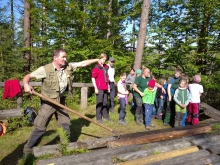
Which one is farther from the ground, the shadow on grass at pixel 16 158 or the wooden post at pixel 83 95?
the wooden post at pixel 83 95

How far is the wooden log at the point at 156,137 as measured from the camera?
4017 millimetres

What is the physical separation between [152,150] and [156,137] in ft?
2.89

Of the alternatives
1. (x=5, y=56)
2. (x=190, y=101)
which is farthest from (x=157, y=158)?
(x=5, y=56)

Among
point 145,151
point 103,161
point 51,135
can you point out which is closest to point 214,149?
point 145,151

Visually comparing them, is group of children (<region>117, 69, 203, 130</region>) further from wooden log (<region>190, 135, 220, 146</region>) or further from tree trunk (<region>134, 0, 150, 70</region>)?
tree trunk (<region>134, 0, 150, 70</region>)

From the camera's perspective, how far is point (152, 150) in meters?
3.69

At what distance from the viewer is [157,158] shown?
3449 mm

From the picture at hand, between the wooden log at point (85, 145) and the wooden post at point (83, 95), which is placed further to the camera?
the wooden post at point (83, 95)

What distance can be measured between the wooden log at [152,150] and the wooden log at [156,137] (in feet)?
1.63

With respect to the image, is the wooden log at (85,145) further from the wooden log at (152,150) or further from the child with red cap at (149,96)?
the child with red cap at (149,96)

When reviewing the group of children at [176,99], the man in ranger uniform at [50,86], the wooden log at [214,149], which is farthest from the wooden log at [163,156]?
the group of children at [176,99]

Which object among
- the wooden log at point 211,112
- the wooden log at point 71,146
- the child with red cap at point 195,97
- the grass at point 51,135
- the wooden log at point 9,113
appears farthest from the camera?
the wooden log at point 211,112

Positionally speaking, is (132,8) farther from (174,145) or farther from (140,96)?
(174,145)

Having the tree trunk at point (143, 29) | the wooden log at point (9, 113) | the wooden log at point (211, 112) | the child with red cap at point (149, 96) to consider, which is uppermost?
the tree trunk at point (143, 29)
